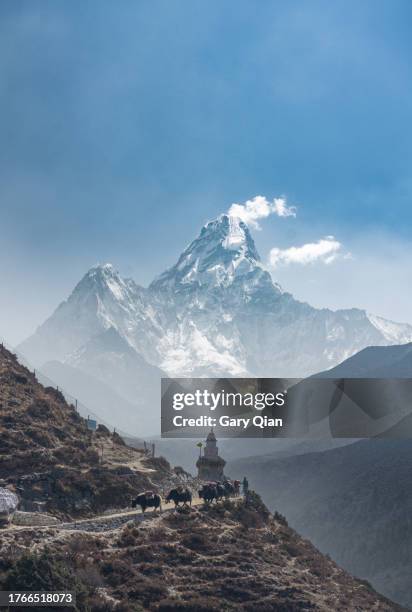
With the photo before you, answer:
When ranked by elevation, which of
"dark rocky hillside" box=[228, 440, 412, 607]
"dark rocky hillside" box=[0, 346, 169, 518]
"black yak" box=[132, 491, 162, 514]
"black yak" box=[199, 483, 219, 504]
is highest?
"dark rocky hillside" box=[0, 346, 169, 518]

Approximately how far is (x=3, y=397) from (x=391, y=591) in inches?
3860

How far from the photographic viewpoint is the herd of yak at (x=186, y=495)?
63.0 m

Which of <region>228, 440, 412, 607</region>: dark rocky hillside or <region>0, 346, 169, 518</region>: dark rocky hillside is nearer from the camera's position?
<region>0, 346, 169, 518</region>: dark rocky hillside

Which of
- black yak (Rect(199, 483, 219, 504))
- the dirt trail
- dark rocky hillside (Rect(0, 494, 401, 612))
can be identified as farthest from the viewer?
black yak (Rect(199, 483, 219, 504))

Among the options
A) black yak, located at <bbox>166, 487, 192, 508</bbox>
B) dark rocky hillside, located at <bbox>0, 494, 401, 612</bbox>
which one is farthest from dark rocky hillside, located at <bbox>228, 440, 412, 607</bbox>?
black yak, located at <bbox>166, 487, 192, 508</bbox>

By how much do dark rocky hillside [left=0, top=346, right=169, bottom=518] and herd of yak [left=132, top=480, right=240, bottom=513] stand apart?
230 inches

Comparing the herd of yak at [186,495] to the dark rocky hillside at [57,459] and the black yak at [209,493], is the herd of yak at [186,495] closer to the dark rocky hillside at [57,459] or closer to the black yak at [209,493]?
the black yak at [209,493]

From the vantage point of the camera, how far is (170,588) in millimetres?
52844

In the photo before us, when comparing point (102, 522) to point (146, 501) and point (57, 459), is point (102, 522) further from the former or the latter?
point (57, 459)

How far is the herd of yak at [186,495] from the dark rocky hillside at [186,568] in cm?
145

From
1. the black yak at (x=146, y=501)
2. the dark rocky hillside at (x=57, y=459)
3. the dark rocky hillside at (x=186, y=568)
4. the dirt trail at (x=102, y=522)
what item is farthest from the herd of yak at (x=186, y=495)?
the dark rocky hillside at (x=57, y=459)

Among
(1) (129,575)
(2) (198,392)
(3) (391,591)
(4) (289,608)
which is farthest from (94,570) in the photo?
(3) (391,591)

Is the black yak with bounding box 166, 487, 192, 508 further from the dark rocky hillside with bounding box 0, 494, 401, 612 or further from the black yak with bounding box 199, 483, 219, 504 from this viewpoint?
the black yak with bounding box 199, 483, 219, 504

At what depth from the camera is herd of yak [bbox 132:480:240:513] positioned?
207ft
